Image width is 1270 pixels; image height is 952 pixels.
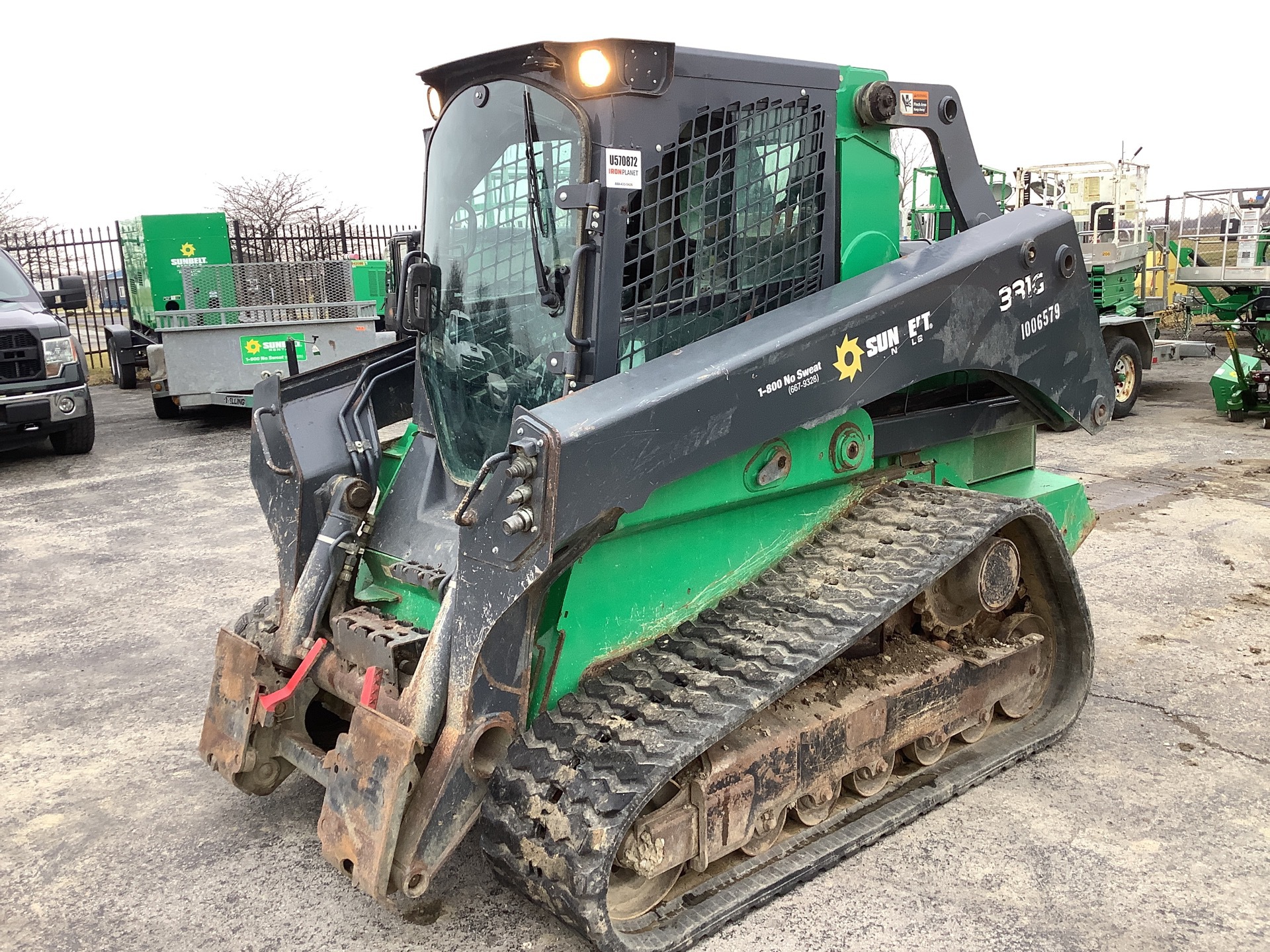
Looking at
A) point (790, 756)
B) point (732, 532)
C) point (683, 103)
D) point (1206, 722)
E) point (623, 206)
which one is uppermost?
point (683, 103)

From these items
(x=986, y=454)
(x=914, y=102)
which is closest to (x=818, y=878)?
(x=986, y=454)

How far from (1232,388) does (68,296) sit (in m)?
11.5

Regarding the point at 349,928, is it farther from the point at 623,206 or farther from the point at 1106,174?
the point at 1106,174

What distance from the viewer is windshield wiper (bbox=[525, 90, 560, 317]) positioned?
10.2 feet

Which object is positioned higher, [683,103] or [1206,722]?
[683,103]

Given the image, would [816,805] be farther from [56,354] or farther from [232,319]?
[232,319]

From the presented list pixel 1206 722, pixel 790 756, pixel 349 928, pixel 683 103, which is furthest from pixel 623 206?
pixel 1206 722

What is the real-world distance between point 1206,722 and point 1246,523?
Answer: 3.37 meters

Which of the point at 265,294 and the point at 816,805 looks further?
the point at 265,294

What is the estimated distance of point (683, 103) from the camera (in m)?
3.12

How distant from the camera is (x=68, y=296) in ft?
35.1

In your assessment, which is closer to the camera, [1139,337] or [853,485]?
[853,485]

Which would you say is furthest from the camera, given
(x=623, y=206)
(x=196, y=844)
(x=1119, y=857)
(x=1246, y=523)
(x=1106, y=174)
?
(x=1106, y=174)

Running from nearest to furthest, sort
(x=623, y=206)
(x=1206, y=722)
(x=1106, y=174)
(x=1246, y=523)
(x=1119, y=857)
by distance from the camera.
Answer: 1. (x=623, y=206)
2. (x=1119, y=857)
3. (x=1206, y=722)
4. (x=1246, y=523)
5. (x=1106, y=174)
